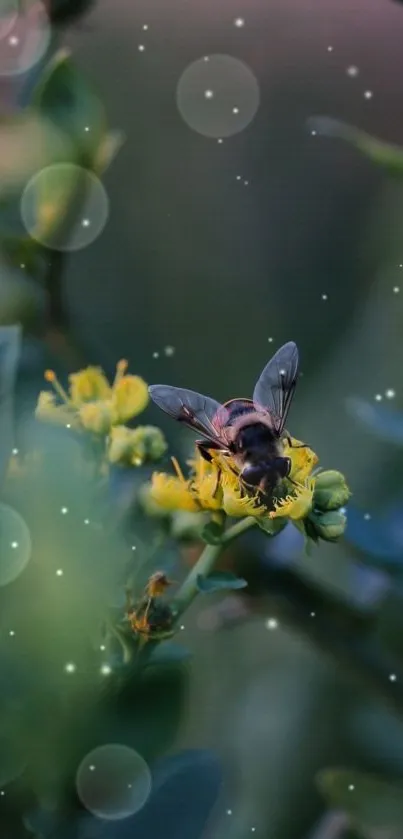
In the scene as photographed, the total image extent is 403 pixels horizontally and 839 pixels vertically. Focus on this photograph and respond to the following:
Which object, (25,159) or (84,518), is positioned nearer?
(84,518)

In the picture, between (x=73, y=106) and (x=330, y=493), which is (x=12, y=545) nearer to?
(x=330, y=493)

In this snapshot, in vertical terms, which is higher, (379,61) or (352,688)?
(379,61)

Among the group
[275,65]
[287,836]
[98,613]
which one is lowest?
[287,836]

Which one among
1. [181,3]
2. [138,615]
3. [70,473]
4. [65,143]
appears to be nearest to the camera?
[138,615]

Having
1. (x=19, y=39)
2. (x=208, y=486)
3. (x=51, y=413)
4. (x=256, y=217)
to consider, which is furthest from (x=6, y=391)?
(x=256, y=217)

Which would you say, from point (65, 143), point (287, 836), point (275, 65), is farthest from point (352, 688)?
point (275, 65)

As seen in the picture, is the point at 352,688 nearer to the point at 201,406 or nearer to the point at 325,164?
the point at 201,406

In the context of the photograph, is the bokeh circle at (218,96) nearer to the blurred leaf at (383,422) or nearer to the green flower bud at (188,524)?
the blurred leaf at (383,422)
